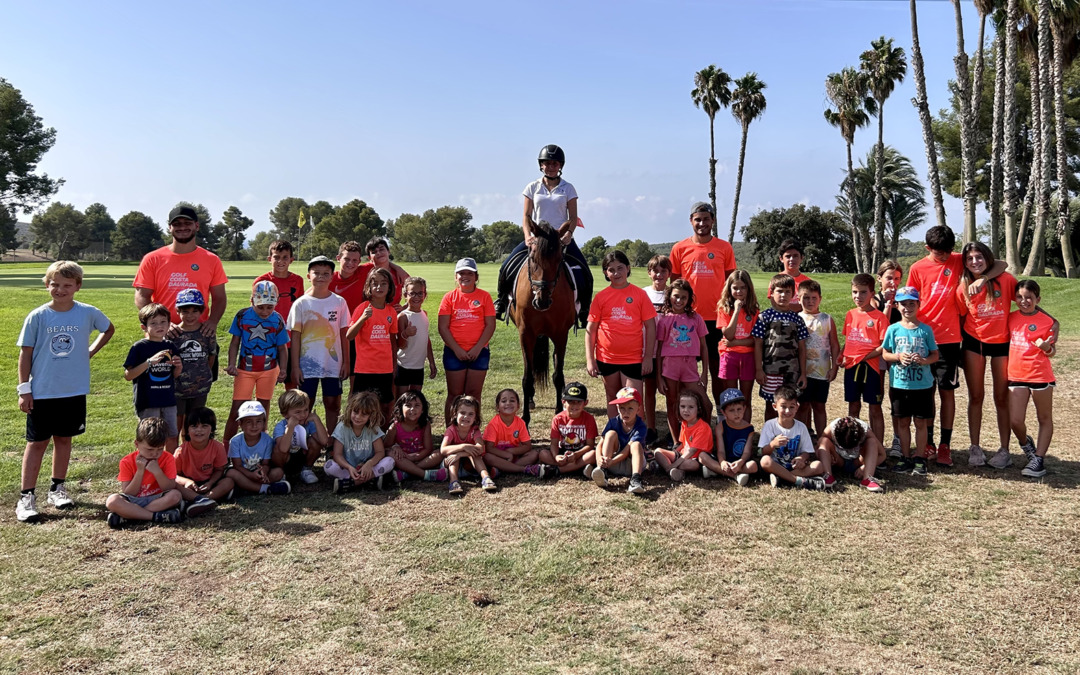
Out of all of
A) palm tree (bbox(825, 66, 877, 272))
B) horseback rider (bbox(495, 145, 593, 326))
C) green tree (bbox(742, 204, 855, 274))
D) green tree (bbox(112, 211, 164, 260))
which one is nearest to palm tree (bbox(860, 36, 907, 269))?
palm tree (bbox(825, 66, 877, 272))

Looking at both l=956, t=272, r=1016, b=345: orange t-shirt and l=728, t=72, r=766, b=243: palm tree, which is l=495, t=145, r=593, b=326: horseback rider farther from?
l=728, t=72, r=766, b=243: palm tree

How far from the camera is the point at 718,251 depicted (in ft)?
22.9

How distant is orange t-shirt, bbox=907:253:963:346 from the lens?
20.0ft

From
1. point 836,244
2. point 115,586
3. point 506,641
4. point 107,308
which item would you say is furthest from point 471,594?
point 836,244

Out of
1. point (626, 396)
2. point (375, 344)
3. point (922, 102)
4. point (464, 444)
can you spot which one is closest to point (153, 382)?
point (375, 344)

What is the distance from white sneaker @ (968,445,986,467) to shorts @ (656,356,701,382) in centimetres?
248

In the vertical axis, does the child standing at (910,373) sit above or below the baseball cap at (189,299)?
below

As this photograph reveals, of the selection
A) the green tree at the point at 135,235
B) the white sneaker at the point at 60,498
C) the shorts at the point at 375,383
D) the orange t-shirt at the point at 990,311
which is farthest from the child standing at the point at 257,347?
the green tree at the point at 135,235

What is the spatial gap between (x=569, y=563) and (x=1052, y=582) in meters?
2.69

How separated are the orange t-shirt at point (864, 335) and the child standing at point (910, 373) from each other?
8cm

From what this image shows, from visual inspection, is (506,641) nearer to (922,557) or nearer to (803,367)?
(922,557)

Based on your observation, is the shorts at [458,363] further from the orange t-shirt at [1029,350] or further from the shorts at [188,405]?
the orange t-shirt at [1029,350]

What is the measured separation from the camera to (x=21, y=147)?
3984cm

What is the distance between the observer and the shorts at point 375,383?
20.9 feet
